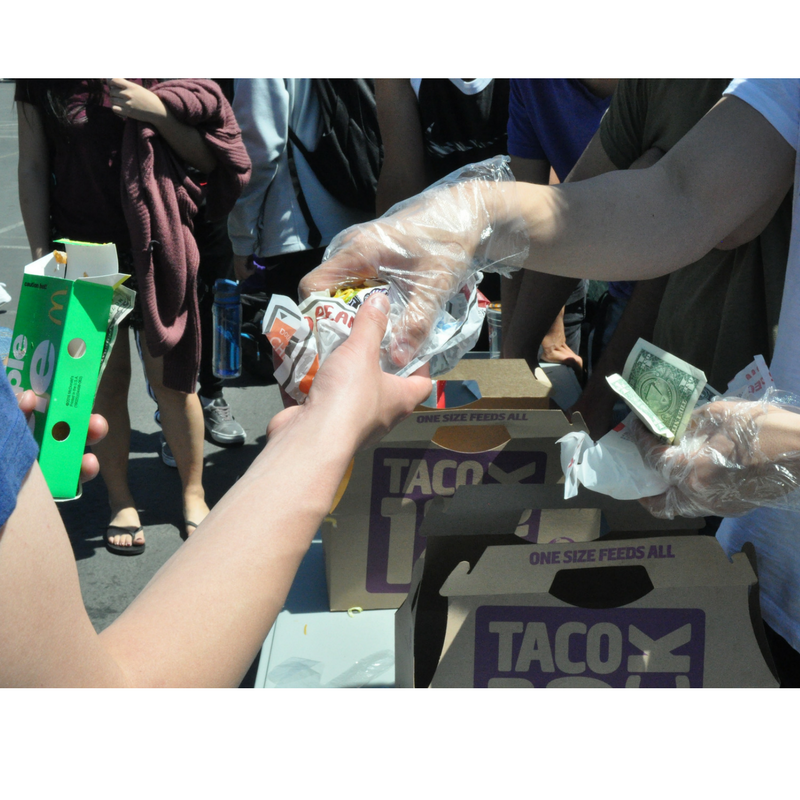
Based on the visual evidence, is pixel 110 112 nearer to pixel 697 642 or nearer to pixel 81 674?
pixel 81 674

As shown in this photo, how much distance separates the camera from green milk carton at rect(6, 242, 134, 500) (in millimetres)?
1060

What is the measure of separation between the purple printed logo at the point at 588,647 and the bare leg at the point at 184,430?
1.59m

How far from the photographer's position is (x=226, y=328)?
126 inches

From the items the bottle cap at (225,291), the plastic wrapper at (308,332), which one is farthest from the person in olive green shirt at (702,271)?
the bottle cap at (225,291)

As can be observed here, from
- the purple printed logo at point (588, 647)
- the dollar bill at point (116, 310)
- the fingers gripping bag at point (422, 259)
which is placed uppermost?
the fingers gripping bag at point (422, 259)

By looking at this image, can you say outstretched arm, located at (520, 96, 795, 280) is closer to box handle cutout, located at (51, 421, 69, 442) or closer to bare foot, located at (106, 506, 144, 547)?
box handle cutout, located at (51, 421, 69, 442)

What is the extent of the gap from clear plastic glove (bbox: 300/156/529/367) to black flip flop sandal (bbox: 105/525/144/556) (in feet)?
6.18

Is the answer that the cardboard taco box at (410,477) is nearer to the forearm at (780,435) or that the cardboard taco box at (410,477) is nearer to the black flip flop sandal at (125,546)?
the forearm at (780,435)

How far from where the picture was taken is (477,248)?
3.91 ft

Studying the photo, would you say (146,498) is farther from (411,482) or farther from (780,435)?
(780,435)

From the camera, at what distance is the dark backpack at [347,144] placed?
8.88ft

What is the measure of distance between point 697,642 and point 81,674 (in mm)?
895

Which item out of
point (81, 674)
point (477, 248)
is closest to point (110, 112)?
point (477, 248)

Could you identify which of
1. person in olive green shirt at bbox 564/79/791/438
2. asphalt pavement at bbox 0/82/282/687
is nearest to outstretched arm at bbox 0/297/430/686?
person in olive green shirt at bbox 564/79/791/438
